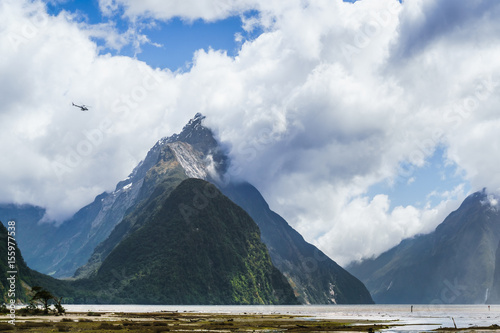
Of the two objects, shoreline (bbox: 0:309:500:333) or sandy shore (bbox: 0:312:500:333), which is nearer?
sandy shore (bbox: 0:312:500:333)

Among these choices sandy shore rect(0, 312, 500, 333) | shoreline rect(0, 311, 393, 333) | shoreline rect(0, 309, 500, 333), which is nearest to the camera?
sandy shore rect(0, 312, 500, 333)

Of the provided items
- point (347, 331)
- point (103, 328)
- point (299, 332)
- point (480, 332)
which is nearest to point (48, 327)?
point (103, 328)

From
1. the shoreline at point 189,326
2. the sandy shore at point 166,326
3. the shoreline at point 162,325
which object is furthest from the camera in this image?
the shoreline at point 189,326

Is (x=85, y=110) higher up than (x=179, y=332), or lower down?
higher up

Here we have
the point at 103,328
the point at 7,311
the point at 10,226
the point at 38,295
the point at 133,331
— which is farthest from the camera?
the point at 7,311

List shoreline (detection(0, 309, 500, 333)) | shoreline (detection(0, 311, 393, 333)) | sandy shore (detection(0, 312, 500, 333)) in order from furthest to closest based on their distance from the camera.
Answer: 1. shoreline (detection(0, 309, 500, 333))
2. shoreline (detection(0, 311, 393, 333))
3. sandy shore (detection(0, 312, 500, 333))

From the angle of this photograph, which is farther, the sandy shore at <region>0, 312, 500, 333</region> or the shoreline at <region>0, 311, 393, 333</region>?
the shoreline at <region>0, 311, 393, 333</region>

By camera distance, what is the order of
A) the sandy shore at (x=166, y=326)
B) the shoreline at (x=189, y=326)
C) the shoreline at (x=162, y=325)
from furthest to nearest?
the shoreline at (x=189, y=326)
the shoreline at (x=162, y=325)
the sandy shore at (x=166, y=326)

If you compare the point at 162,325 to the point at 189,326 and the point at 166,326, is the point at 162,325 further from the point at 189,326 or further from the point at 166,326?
the point at 189,326

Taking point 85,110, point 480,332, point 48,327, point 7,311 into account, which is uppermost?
point 85,110

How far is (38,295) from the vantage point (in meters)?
144

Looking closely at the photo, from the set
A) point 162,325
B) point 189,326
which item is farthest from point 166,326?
point 189,326

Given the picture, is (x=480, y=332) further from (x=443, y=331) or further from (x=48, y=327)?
(x=48, y=327)

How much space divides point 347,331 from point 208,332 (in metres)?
27.2
